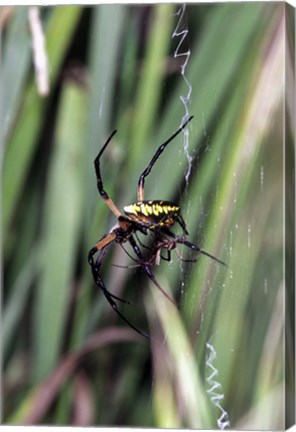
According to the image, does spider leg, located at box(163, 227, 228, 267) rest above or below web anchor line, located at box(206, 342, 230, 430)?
above

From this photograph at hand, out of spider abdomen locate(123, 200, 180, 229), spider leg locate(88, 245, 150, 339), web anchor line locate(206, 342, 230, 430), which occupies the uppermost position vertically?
spider abdomen locate(123, 200, 180, 229)

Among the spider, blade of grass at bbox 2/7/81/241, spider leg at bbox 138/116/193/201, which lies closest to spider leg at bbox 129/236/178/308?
the spider

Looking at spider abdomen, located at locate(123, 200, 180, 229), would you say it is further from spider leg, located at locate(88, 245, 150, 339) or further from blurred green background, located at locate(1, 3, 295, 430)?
spider leg, located at locate(88, 245, 150, 339)

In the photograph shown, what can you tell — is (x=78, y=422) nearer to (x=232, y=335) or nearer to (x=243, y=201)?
(x=232, y=335)

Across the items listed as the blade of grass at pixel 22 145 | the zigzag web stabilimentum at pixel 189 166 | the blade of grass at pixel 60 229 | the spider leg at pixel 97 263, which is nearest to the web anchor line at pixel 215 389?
the zigzag web stabilimentum at pixel 189 166

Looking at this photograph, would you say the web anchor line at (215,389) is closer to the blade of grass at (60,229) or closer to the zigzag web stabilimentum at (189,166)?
the zigzag web stabilimentum at (189,166)

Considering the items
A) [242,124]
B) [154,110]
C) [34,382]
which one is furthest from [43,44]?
[34,382]
